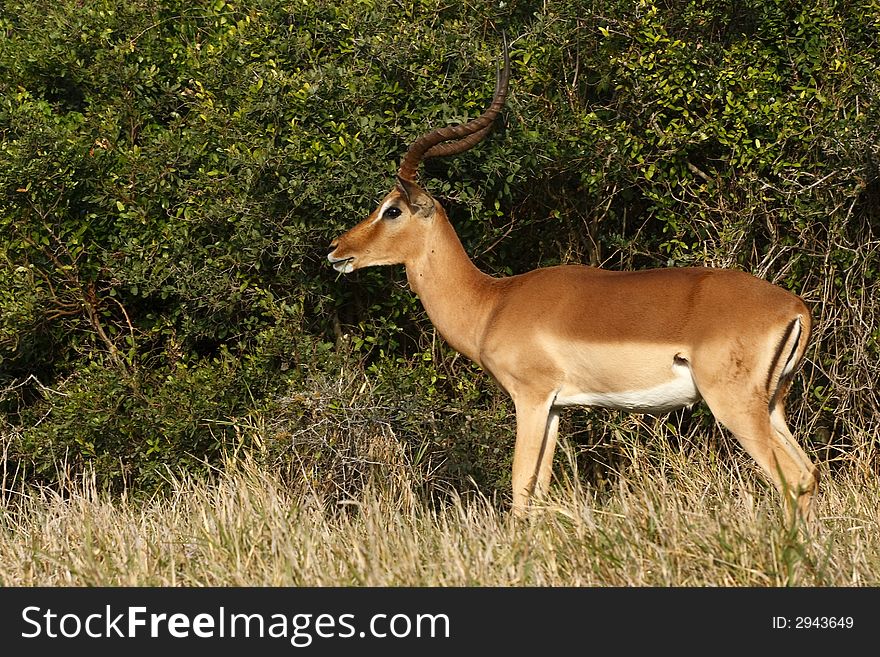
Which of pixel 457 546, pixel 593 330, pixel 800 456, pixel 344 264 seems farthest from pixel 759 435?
pixel 344 264

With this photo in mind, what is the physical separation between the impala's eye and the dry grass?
1604mm

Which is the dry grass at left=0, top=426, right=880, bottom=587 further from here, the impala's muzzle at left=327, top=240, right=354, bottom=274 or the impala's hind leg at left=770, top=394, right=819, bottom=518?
the impala's muzzle at left=327, top=240, right=354, bottom=274

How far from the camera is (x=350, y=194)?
680 centimetres

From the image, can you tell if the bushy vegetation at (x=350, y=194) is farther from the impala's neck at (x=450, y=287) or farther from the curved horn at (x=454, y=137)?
the impala's neck at (x=450, y=287)

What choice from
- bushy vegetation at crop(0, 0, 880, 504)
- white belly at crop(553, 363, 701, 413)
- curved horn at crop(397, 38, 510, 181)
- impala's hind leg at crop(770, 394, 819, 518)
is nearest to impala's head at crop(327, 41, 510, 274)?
curved horn at crop(397, 38, 510, 181)

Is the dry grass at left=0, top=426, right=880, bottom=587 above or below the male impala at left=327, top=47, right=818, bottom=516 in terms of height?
below

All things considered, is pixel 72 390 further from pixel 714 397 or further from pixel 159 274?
pixel 714 397

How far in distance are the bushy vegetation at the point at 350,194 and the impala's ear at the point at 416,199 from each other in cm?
46

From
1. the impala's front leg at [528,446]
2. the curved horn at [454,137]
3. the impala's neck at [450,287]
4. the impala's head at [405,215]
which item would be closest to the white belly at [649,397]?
the impala's front leg at [528,446]

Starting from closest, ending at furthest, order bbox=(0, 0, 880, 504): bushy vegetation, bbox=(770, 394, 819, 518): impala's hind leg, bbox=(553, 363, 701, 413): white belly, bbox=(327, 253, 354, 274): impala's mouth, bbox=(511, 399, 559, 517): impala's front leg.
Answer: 1. bbox=(770, 394, 819, 518): impala's hind leg
2. bbox=(553, 363, 701, 413): white belly
3. bbox=(511, 399, 559, 517): impala's front leg
4. bbox=(327, 253, 354, 274): impala's mouth
5. bbox=(0, 0, 880, 504): bushy vegetation

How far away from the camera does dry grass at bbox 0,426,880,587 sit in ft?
14.4

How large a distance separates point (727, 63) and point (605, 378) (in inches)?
94.9

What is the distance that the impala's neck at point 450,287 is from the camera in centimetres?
643
